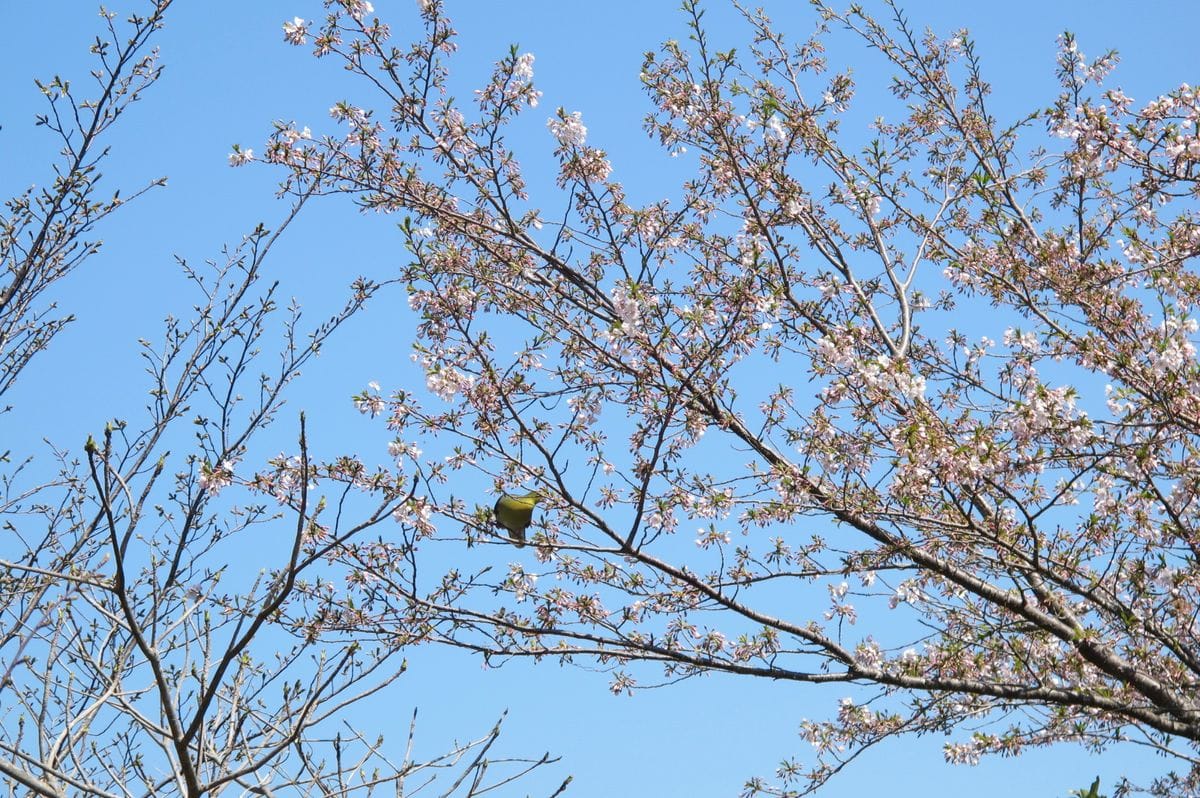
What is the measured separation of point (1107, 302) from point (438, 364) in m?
3.87

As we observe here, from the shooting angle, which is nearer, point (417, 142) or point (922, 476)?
point (922, 476)

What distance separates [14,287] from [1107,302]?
18.8 feet

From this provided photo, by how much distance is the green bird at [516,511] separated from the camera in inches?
232

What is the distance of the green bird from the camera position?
5895 mm

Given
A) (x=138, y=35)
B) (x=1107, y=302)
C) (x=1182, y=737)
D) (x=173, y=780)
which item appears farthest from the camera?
(x=1182, y=737)

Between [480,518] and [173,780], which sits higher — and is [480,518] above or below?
above

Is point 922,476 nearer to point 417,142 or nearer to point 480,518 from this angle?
point 480,518

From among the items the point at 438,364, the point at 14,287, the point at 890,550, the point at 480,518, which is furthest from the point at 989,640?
the point at 14,287

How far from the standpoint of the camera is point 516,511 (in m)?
5.90

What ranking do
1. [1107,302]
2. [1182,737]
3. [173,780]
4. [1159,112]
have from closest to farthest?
[173,780] < [1159,112] < [1107,302] < [1182,737]

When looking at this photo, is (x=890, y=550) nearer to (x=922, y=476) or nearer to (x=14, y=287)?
(x=922, y=476)

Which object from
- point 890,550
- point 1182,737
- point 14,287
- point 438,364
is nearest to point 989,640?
point 890,550

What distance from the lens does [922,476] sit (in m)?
5.35

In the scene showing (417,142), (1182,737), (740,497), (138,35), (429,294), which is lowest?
(1182,737)
